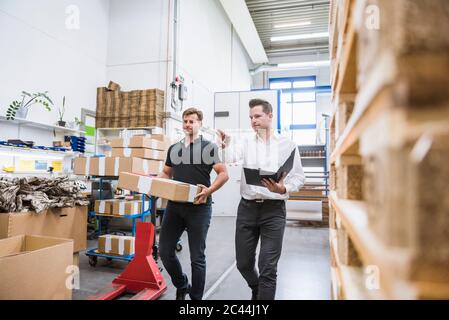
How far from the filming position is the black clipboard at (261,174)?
188 cm

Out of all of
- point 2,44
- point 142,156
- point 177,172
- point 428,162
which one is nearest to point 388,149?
point 428,162

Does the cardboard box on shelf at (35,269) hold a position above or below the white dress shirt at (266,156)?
below

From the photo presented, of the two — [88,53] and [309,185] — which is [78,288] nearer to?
[88,53]

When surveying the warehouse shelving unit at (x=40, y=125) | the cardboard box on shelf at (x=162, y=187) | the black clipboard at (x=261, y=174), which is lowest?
the cardboard box on shelf at (x=162, y=187)

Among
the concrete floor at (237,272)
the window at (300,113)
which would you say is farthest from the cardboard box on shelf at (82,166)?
the window at (300,113)

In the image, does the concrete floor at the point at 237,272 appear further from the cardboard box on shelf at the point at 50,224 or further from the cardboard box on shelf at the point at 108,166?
the cardboard box on shelf at the point at 108,166

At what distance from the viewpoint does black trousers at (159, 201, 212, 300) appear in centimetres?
220

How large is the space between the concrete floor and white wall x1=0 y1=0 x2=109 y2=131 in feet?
8.48

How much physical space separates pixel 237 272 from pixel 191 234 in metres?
1.33

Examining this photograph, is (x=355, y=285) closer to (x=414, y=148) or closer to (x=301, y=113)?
(x=414, y=148)

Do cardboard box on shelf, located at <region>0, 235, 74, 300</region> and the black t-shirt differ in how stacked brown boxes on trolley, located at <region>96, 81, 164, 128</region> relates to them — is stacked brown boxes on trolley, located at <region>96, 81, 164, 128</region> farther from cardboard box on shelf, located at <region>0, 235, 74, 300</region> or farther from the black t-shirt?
cardboard box on shelf, located at <region>0, 235, 74, 300</region>

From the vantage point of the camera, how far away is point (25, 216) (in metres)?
2.70

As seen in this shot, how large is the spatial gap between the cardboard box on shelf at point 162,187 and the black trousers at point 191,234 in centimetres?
15

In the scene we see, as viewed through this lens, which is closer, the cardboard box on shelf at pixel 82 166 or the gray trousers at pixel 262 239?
the gray trousers at pixel 262 239
